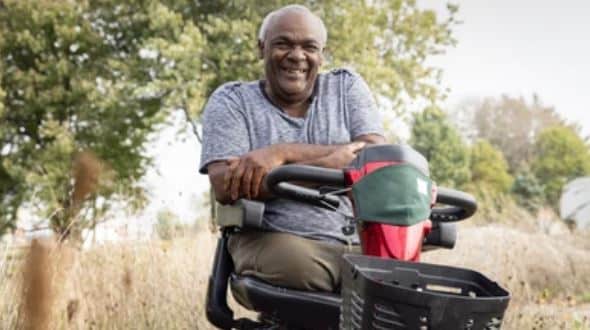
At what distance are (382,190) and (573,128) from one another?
44.6 meters

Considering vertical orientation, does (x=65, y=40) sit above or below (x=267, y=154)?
above

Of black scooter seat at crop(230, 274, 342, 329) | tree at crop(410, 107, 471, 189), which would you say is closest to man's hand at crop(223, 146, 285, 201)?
black scooter seat at crop(230, 274, 342, 329)

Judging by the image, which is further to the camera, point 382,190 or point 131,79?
point 131,79

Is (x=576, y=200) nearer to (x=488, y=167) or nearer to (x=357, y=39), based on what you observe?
(x=357, y=39)

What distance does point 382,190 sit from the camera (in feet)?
5.17

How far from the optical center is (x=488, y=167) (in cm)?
4116

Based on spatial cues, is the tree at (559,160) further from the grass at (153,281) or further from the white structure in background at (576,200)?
the grass at (153,281)

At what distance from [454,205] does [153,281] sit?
4.04 meters

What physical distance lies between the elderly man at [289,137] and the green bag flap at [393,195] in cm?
52

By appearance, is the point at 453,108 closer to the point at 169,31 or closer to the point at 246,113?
the point at 169,31

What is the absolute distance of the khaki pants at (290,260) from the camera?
7.18 ft

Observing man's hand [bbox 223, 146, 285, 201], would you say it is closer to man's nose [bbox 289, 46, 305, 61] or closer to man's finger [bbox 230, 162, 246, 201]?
man's finger [bbox 230, 162, 246, 201]

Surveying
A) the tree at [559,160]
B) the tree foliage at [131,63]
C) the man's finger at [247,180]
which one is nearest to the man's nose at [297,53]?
the man's finger at [247,180]

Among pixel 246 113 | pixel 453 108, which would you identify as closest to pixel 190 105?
pixel 246 113
